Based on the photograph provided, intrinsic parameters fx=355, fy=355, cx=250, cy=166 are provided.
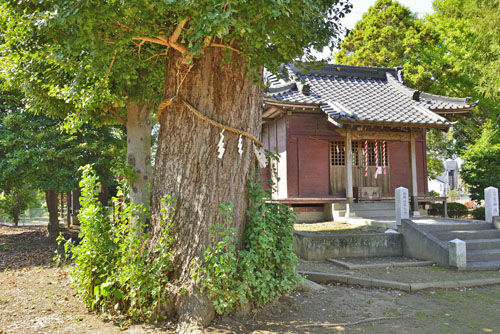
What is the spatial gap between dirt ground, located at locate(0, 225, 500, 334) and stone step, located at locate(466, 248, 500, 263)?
1.73m

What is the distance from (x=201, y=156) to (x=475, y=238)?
27.3ft

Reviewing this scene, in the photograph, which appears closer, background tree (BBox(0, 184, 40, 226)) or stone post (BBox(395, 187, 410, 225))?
stone post (BBox(395, 187, 410, 225))

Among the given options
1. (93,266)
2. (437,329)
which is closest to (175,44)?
(93,266)

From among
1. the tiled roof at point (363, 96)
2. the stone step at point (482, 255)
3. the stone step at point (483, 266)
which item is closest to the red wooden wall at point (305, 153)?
the tiled roof at point (363, 96)

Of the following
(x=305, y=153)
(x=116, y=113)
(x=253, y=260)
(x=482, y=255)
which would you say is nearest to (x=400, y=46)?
(x=305, y=153)

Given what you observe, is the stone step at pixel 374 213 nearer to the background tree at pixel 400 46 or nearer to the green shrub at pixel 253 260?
the green shrub at pixel 253 260

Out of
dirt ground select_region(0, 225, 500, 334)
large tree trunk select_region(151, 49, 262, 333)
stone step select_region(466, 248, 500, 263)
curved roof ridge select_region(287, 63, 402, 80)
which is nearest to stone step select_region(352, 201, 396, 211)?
stone step select_region(466, 248, 500, 263)

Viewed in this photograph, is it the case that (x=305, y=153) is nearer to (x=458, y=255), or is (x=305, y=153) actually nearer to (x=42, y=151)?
(x=458, y=255)

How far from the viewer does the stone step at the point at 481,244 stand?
8.67 meters

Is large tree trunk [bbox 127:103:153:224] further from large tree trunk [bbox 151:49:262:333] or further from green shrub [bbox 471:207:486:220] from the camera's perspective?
green shrub [bbox 471:207:486:220]

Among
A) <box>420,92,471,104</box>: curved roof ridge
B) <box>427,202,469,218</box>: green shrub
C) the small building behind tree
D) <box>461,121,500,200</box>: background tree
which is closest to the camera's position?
the small building behind tree

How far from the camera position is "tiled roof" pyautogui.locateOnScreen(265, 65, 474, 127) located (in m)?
12.0

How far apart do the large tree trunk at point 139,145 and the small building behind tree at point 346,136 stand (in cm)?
508

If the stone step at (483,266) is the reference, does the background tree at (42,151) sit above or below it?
above
